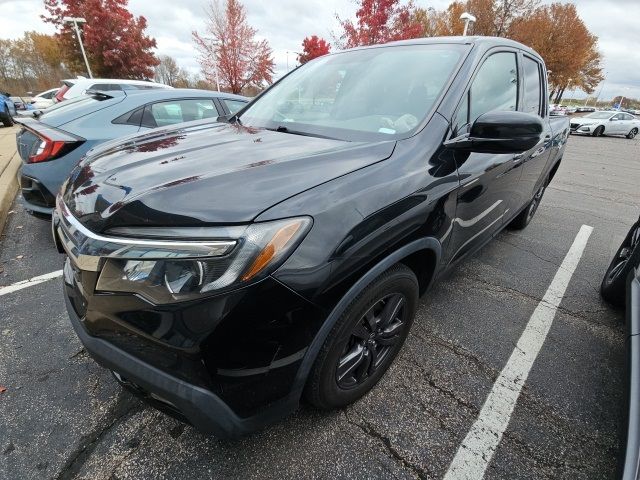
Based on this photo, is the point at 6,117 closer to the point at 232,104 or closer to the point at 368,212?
the point at 232,104

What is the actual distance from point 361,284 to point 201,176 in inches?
28.9

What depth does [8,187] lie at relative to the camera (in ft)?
15.5

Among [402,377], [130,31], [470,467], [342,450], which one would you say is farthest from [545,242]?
[130,31]

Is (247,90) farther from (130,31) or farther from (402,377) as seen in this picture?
(402,377)

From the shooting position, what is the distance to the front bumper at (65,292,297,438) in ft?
3.82

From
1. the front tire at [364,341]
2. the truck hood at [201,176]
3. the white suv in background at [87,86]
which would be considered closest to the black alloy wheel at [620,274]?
the front tire at [364,341]

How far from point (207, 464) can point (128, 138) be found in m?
1.76

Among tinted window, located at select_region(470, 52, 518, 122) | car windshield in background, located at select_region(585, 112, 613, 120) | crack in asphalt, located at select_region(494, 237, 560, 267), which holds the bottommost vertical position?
car windshield in background, located at select_region(585, 112, 613, 120)

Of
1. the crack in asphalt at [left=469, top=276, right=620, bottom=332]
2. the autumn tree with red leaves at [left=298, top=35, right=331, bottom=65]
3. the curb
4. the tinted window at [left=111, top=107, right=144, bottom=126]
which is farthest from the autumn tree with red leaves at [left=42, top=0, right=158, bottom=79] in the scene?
the crack in asphalt at [left=469, top=276, right=620, bottom=332]

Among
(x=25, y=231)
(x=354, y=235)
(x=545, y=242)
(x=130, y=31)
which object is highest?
(x=130, y=31)

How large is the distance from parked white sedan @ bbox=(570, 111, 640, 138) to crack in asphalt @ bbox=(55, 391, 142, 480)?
24893 mm

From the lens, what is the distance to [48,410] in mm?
1773

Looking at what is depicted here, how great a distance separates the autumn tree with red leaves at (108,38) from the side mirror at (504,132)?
2987 cm

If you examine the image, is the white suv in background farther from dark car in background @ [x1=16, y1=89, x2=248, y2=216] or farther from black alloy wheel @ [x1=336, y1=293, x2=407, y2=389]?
black alloy wheel @ [x1=336, y1=293, x2=407, y2=389]
